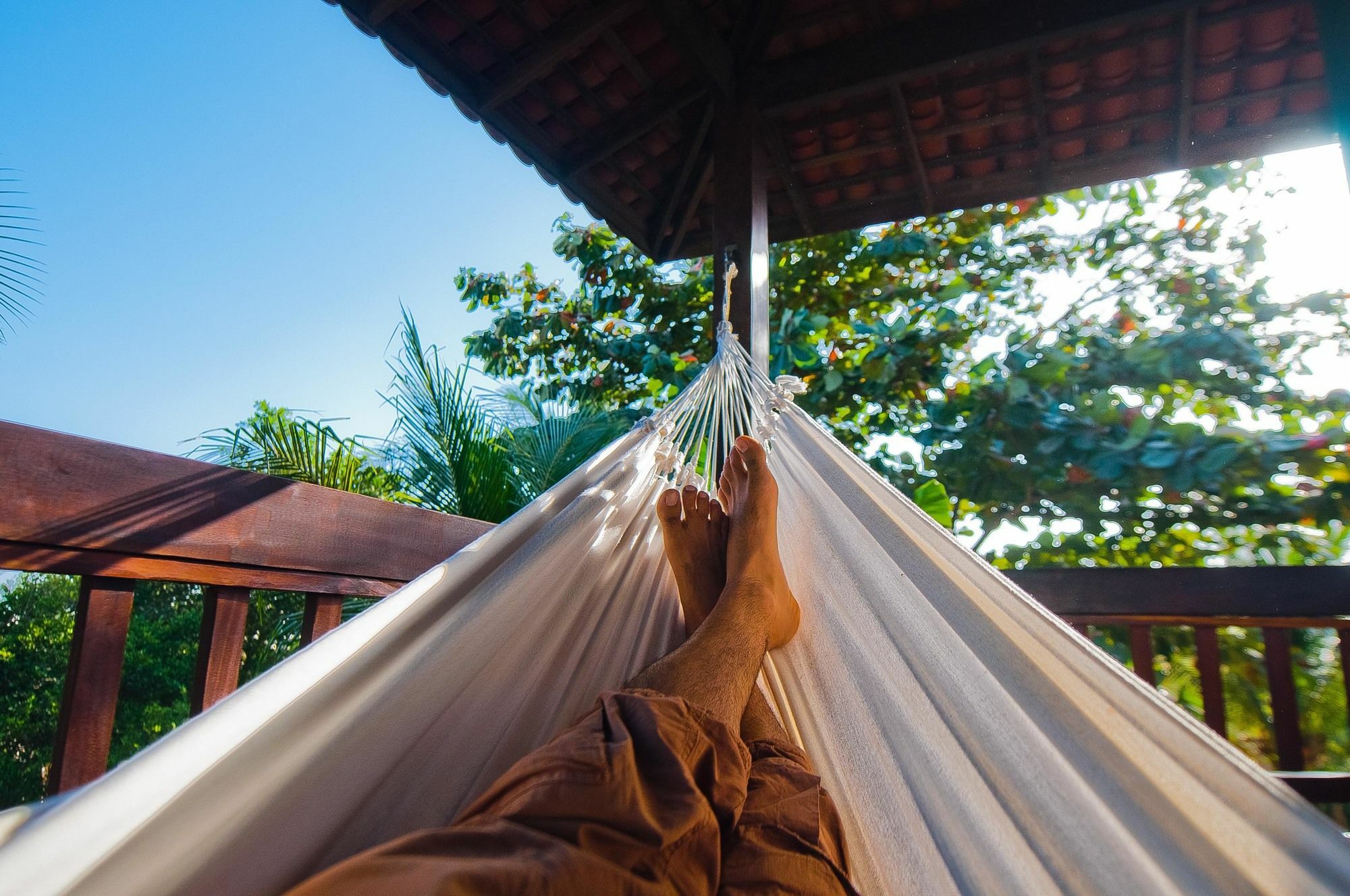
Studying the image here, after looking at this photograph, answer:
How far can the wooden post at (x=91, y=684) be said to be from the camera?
29.0 inches

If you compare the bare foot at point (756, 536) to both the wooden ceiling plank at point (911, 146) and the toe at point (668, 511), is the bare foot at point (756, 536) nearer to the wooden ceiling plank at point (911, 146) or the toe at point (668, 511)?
the toe at point (668, 511)

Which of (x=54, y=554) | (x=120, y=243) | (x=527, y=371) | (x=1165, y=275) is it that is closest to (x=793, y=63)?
(x=54, y=554)

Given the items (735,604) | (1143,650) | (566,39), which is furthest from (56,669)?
(1143,650)

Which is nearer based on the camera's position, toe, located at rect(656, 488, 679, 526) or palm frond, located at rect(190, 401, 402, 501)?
toe, located at rect(656, 488, 679, 526)

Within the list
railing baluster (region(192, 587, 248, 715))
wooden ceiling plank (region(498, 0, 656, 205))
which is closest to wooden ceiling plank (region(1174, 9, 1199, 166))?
wooden ceiling plank (region(498, 0, 656, 205))

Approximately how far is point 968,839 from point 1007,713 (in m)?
0.12

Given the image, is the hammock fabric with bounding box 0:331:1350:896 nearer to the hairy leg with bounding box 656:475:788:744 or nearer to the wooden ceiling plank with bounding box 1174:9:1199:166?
the hairy leg with bounding box 656:475:788:744

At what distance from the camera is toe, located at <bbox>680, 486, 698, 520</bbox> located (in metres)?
1.30

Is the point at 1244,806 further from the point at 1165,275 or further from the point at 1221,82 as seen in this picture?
the point at 1165,275

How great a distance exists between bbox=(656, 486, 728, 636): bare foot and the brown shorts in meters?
0.44

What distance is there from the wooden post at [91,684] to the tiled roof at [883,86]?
4.79 feet

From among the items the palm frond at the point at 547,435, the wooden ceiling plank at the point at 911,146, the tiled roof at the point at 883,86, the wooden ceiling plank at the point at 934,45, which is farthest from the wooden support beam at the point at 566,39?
the palm frond at the point at 547,435

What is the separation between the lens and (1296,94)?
1873mm

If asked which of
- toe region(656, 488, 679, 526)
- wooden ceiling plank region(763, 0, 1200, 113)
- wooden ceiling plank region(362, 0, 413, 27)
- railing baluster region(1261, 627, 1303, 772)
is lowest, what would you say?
railing baluster region(1261, 627, 1303, 772)
